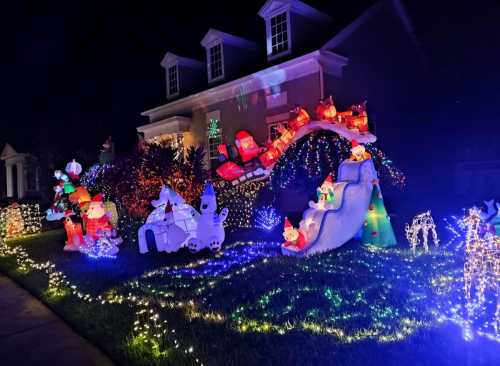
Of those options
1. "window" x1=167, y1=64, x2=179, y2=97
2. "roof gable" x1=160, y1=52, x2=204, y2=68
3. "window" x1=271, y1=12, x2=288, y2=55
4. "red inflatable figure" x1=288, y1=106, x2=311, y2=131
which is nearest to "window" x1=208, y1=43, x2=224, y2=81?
"roof gable" x1=160, y1=52, x2=204, y2=68

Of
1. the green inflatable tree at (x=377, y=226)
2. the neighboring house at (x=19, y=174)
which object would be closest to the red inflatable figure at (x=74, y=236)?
the green inflatable tree at (x=377, y=226)

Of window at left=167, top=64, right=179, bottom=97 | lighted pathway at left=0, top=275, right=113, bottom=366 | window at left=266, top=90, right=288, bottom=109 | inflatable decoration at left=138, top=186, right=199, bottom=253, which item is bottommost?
lighted pathway at left=0, top=275, right=113, bottom=366

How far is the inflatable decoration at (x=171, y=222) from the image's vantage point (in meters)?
8.17

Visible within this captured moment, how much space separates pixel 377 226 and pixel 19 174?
95.1 feet

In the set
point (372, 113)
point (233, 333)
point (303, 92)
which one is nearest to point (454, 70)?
point (372, 113)

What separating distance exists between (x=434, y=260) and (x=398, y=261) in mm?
596

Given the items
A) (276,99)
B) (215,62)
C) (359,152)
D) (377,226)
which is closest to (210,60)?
(215,62)

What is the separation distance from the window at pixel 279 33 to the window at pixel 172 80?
5667 mm

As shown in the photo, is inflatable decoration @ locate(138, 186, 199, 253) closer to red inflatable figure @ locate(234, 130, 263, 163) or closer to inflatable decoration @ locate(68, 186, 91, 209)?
inflatable decoration @ locate(68, 186, 91, 209)

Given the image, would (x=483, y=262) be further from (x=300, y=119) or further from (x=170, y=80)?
(x=170, y=80)

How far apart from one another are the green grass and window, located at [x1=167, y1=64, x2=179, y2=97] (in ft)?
38.7

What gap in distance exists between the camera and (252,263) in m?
7.02

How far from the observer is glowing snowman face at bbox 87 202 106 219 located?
28.7ft

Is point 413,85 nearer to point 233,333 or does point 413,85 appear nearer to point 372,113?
point 372,113
